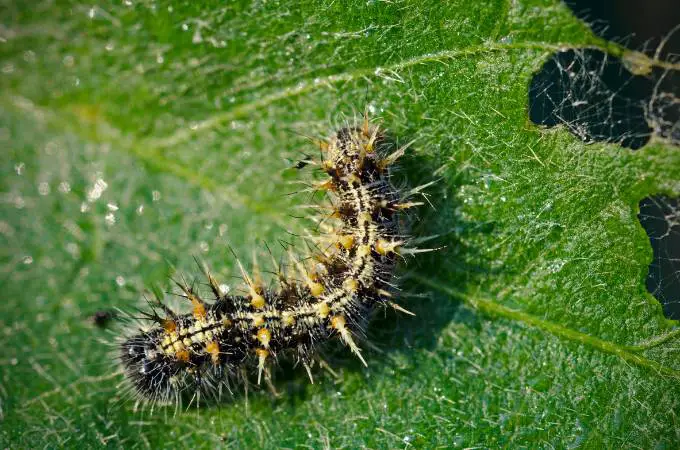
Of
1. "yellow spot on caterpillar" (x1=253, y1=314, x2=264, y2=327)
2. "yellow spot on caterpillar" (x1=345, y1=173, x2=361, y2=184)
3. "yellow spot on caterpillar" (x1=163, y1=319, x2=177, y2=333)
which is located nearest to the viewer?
"yellow spot on caterpillar" (x1=345, y1=173, x2=361, y2=184)

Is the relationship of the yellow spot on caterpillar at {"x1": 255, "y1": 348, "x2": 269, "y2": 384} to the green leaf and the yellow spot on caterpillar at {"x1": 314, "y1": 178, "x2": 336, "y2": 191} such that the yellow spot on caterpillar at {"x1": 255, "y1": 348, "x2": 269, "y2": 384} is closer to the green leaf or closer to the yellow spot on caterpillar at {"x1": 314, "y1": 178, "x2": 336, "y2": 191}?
the green leaf

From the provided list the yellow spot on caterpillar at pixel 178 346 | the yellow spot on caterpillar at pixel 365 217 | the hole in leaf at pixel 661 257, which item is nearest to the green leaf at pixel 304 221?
the hole in leaf at pixel 661 257

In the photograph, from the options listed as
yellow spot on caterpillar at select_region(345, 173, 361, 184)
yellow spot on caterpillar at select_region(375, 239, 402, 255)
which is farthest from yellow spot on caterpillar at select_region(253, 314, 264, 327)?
yellow spot on caterpillar at select_region(345, 173, 361, 184)

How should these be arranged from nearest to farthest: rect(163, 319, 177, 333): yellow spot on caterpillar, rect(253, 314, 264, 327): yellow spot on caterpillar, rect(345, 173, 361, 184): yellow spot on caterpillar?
rect(345, 173, 361, 184): yellow spot on caterpillar < rect(253, 314, 264, 327): yellow spot on caterpillar < rect(163, 319, 177, 333): yellow spot on caterpillar

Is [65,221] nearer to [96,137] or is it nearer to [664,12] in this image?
[96,137]

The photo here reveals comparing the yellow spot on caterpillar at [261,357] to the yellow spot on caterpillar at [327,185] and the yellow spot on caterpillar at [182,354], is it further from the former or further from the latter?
the yellow spot on caterpillar at [327,185]

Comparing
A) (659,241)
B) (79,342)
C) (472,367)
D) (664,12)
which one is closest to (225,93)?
(79,342)

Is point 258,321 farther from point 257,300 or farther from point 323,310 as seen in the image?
point 323,310
